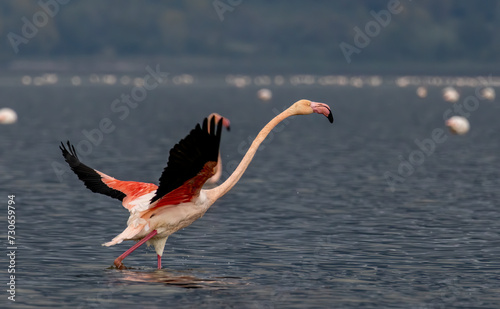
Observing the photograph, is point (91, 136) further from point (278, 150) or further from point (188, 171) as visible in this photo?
point (188, 171)

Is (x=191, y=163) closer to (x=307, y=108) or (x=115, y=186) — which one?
(x=307, y=108)

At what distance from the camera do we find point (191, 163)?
13.9 meters

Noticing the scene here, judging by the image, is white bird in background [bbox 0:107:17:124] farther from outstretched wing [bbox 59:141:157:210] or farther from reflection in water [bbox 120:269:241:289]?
reflection in water [bbox 120:269:241:289]

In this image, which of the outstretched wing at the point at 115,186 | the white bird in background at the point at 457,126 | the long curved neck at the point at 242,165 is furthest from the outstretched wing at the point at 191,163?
the white bird in background at the point at 457,126

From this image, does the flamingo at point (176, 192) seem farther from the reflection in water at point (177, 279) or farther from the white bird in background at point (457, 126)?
the white bird in background at point (457, 126)

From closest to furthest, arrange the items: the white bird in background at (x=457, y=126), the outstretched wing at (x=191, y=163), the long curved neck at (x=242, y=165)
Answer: the outstretched wing at (x=191, y=163) → the long curved neck at (x=242, y=165) → the white bird in background at (x=457, y=126)

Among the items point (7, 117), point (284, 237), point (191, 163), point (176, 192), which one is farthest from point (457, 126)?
point (191, 163)

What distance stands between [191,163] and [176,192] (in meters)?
1.18

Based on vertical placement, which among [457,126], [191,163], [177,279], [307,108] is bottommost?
[177,279]

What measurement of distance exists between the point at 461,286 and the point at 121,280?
4.38 metres

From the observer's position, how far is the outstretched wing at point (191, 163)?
1341cm

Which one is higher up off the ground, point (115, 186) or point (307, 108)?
point (307, 108)

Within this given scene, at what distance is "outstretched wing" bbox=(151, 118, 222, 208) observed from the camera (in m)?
13.4

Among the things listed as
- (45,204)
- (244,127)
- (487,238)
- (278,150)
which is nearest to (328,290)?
(487,238)
